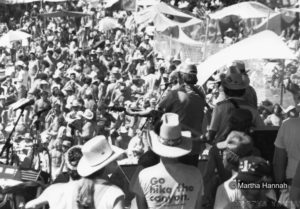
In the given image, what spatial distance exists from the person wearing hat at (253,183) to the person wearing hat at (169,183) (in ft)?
1.14

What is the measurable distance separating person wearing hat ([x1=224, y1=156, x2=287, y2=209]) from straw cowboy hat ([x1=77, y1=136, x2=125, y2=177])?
2.74 feet

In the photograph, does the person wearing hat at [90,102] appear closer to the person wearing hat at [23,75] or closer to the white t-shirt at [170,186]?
the person wearing hat at [23,75]

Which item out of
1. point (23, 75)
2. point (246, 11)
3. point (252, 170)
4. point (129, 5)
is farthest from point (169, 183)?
point (129, 5)

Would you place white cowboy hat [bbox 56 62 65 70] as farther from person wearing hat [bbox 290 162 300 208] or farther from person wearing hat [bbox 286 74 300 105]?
person wearing hat [bbox 290 162 300 208]

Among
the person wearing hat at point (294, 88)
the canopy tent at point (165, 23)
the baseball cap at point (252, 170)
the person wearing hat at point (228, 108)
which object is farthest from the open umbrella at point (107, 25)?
the baseball cap at point (252, 170)

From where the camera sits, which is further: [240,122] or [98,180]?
[240,122]

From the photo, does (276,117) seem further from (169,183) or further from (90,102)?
(169,183)

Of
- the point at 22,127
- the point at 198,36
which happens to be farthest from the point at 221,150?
the point at 198,36

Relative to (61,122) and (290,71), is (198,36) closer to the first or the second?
(290,71)

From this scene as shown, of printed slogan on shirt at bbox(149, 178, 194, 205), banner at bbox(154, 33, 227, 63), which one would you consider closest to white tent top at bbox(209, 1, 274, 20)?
banner at bbox(154, 33, 227, 63)

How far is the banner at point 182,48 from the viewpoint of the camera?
19.6 m

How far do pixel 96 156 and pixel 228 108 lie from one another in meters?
2.05

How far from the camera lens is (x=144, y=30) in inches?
1164

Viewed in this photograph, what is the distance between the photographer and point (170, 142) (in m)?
5.95
